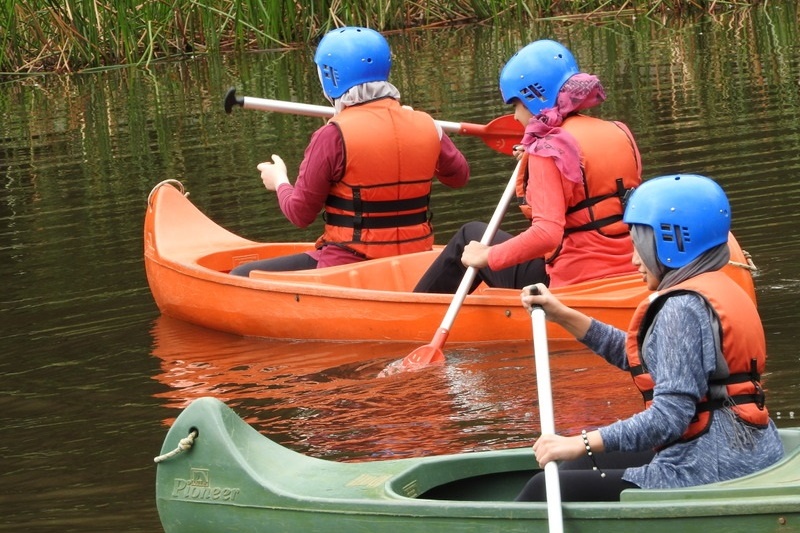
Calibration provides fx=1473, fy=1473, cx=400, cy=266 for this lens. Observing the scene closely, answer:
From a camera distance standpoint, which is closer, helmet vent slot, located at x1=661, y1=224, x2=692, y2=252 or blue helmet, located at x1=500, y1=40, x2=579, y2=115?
helmet vent slot, located at x1=661, y1=224, x2=692, y2=252

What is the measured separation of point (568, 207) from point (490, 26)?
515 inches

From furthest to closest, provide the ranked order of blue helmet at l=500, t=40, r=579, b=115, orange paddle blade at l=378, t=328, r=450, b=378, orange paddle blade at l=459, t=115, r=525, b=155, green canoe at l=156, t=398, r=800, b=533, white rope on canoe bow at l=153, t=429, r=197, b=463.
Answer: orange paddle blade at l=459, t=115, r=525, b=155 < orange paddle blade at l=378, t=328, r=450, b=378 < blue helmet at l=500, t=40, r=579, b=115 < white rope on canoe bow at l=153, t=429, r=197, b=463 < green canoe at l=156, t=398, r=800, b=533

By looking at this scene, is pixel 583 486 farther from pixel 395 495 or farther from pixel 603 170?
pixel 603 170

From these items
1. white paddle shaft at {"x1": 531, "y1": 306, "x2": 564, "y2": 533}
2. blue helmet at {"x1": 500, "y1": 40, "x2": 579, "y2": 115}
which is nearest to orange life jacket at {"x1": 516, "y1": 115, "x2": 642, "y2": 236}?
blue helmet at {"x1": 500, "y1": 40, "x2": 579, "y2": 115}

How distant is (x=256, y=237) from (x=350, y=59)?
2.79 meters

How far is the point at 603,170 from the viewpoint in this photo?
560 cm

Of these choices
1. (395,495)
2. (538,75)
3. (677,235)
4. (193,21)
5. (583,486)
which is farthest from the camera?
(193,21)

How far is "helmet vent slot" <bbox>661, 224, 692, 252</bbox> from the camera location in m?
3.39

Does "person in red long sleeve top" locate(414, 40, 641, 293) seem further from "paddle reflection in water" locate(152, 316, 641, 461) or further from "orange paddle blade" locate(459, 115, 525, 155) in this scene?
"orange paddle blade" locate(459, 115, 525, 155)

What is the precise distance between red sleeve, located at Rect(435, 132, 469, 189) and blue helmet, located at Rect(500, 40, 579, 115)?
1026 millimetres

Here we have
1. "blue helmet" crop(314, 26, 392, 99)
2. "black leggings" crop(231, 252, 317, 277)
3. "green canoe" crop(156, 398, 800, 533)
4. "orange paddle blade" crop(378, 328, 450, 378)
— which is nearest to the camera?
"green canoe" crop(156, 398, 800, 533)

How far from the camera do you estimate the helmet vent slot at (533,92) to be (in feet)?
18.2

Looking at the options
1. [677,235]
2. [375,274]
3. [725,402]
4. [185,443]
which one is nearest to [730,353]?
[725,402]

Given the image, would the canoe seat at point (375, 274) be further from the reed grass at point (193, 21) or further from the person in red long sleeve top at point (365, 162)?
the reed grass at point (193, 21)
